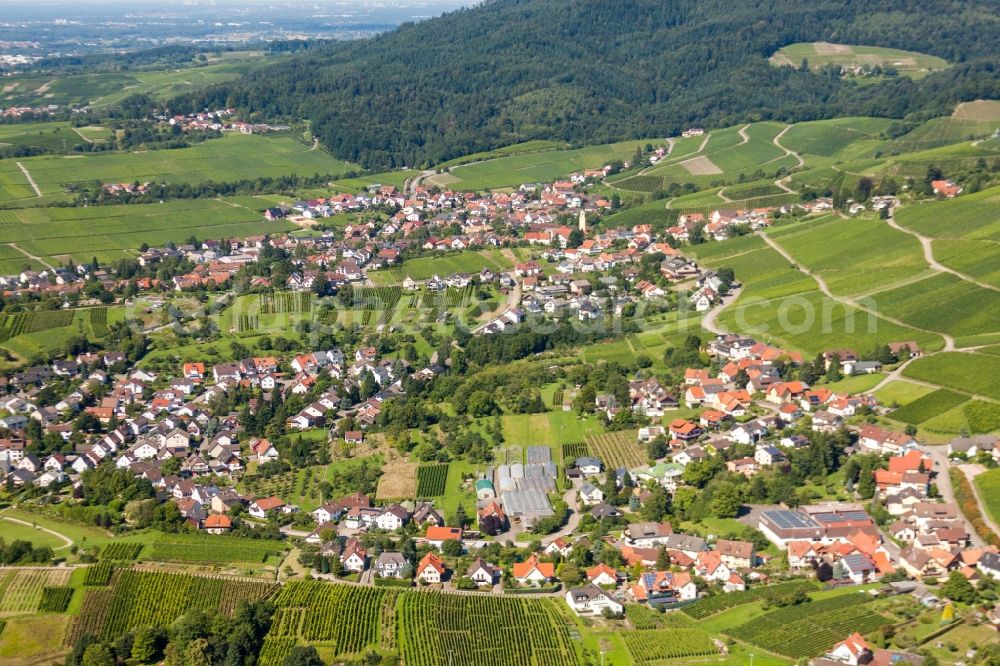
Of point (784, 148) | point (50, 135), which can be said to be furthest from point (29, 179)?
point (784, 148)

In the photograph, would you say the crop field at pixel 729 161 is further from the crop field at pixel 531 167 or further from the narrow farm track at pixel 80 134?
the narrow farm track at pixel 80 134

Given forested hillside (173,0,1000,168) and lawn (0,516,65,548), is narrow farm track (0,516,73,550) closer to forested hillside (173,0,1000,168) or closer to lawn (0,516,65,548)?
lawn (0,516,65,548)

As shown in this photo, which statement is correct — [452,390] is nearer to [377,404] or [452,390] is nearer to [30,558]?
[377,404]

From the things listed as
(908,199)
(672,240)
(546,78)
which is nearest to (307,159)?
(546,78)

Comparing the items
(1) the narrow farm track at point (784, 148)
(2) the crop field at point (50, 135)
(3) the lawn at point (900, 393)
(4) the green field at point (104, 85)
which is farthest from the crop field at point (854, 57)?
(3) the lawn at point (900, 393)

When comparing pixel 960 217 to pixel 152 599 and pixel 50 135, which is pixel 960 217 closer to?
pixel 152 599
